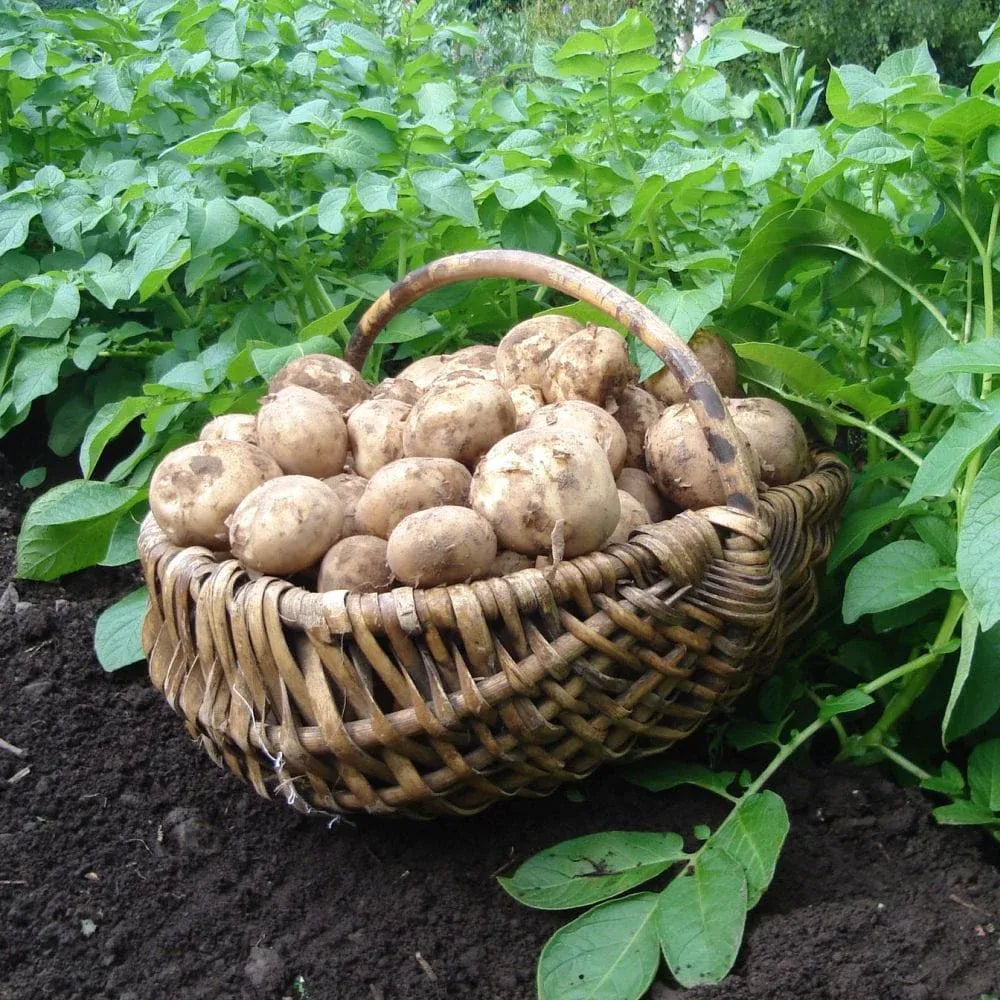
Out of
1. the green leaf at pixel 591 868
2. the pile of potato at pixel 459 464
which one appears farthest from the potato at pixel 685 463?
the green leaf at pixel 591 868

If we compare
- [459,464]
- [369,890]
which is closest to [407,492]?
[459,464]

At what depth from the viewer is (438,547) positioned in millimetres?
1235

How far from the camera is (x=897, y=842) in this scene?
4.50ft

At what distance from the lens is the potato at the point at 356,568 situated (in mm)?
1319

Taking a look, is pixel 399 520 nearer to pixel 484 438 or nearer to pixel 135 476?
pixel 484 438

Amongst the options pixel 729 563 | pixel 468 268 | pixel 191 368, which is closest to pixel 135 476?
pixel 191 368

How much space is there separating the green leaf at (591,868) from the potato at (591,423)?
18.9 inches

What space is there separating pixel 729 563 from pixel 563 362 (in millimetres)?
436

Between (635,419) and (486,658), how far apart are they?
0.56 m

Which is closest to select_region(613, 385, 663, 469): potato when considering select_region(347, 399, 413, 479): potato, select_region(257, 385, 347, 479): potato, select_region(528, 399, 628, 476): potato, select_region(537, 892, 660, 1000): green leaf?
select_region(528, 399, 628, 476): potato

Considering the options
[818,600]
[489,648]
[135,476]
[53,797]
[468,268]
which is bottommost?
[53,797]

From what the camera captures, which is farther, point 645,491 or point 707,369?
point 707,369

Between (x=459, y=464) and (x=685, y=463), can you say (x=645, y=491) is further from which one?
(x=459, y=464)

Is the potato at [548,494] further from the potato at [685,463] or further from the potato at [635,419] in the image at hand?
the potato at [635,419]
